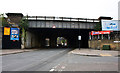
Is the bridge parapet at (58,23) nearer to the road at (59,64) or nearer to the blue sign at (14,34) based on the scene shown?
the blue sign at (14,34)

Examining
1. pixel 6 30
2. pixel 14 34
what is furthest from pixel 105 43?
pixel 6 30

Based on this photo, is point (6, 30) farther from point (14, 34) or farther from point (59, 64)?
point (59, 64)

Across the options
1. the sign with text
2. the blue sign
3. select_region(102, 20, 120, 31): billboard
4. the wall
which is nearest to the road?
the wall

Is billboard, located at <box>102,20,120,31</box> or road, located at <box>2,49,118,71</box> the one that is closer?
road, located at <box>2,49,118,71</box>

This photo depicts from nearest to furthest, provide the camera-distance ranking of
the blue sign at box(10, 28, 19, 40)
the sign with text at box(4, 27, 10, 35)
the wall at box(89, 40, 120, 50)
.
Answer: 1. the wall at box(89, 40, 120, 50)
2. the sign with text at box(4, 27, 10, 35)
3. the blue sign at box(10, 28, 19, 40)

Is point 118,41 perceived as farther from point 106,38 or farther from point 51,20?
point 51,20

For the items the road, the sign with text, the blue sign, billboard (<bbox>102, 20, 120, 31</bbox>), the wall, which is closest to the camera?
the road

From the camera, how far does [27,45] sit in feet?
131

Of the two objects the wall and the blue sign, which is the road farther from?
the blue sign

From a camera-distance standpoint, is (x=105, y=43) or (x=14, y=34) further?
(x=14, y=34)

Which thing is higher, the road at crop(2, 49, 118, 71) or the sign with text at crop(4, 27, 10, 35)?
the sign with text at crop(4, 27, 10, 35)

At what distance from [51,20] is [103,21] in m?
15.1

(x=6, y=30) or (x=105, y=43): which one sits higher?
(x=6, y=30)

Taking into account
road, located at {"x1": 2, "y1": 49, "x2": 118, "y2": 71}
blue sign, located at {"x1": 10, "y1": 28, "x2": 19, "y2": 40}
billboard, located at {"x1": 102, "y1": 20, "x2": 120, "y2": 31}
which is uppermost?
billboard, located at {"x1": 102, "y1": 20, "x2": 120, "y2": 31}
